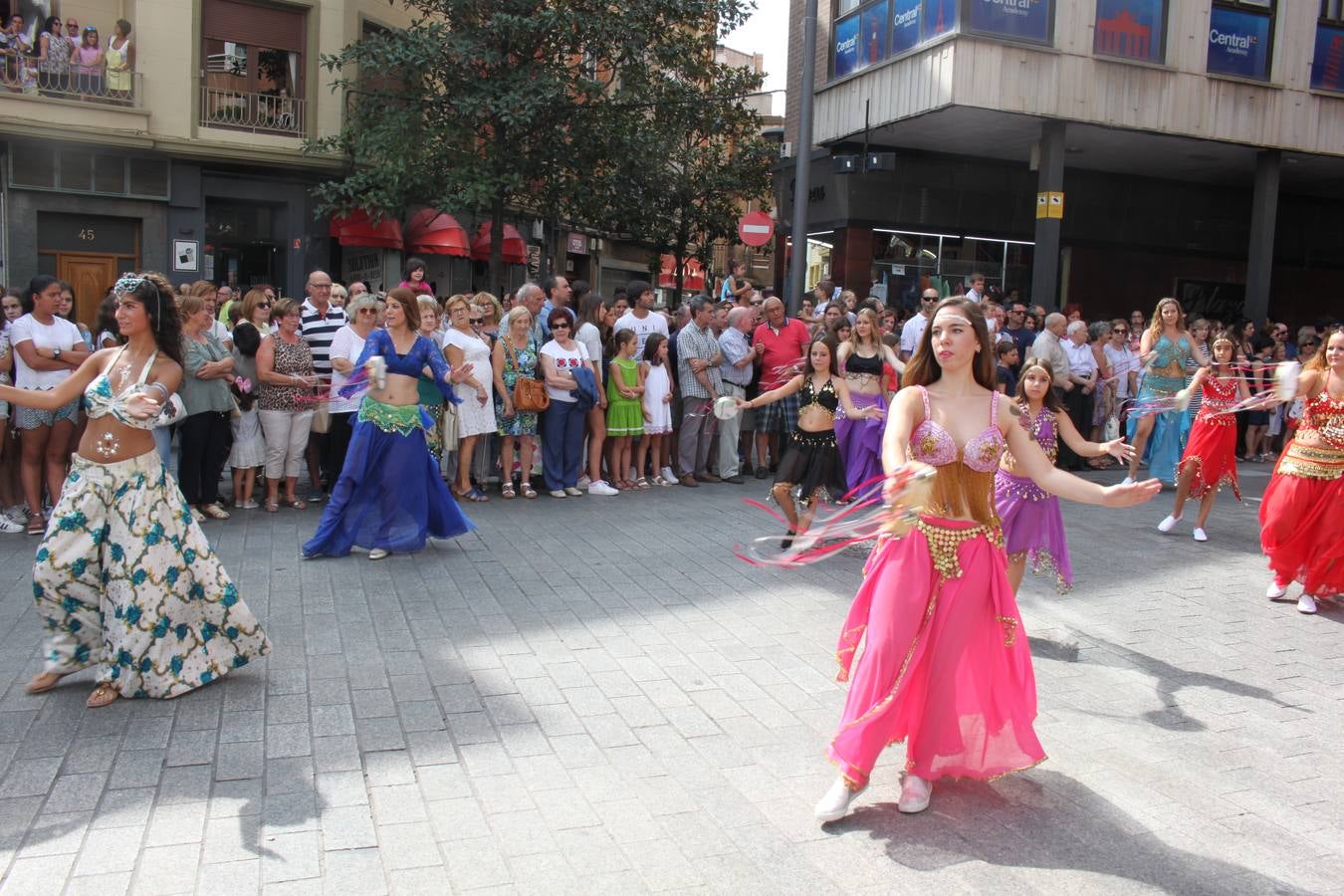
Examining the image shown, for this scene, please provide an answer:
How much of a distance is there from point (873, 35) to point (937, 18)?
6.41ft

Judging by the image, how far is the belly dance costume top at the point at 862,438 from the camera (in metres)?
8.31

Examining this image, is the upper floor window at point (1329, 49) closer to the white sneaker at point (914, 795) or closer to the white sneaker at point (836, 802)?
the white sneaker at point (914, 795)

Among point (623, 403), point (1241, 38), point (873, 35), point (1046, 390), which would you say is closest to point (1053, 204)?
point (873, 35)

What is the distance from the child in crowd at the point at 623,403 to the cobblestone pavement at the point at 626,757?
413 centimetres

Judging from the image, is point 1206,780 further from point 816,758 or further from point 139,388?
point 139,388

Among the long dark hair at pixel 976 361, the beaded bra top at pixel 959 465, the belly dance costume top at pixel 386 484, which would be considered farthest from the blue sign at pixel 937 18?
the beaded bra top at pixel 959 465

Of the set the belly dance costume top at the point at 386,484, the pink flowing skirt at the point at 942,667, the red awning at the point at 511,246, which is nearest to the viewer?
the pink flowing skirt at the point at 942,667

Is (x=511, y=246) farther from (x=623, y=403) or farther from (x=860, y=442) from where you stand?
(x=860, y=442)

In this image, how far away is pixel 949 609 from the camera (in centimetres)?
402

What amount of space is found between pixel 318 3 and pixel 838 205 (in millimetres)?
10054

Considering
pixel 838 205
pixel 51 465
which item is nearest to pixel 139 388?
pixel 51 465

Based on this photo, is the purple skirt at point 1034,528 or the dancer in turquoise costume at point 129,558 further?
the purple skirt at point 1034,528

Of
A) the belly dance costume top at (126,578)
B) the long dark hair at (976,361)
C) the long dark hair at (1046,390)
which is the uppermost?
the long dark hair at (976,361)

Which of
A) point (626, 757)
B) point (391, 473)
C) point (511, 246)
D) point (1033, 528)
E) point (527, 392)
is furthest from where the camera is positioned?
point (511, 246)
